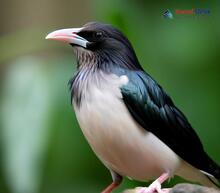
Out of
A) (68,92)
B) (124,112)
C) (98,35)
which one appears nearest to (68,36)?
(98,35)

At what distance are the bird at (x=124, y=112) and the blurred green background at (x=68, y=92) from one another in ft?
0.82

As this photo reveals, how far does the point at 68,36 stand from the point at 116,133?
1.23 feet

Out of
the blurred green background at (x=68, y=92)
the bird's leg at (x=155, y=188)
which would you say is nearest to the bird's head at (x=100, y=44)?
the blurred green background at (x=68, y=92)

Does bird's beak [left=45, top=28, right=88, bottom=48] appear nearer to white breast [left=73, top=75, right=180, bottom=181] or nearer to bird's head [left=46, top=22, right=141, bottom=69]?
bird's head [left=46, top=22, right=141, bottom=69]

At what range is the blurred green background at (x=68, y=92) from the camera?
2881 mm

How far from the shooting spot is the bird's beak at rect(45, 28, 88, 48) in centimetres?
253

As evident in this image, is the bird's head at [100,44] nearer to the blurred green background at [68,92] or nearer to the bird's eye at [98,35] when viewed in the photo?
the bird's eye at [98,35]

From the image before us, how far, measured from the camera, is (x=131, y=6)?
3.19 metres

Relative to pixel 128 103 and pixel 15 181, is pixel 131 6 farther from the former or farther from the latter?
pixel 15 181

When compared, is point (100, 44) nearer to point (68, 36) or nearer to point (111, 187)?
point (68, 36)

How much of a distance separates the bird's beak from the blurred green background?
15.0 inches

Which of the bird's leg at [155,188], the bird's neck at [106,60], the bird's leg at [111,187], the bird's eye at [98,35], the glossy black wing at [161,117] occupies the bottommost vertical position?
the bird's leg at [111,187]

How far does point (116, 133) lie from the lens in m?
2.60

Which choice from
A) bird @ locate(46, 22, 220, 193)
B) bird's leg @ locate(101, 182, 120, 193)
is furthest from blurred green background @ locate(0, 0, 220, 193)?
bird @ locate(46, 22, 220, 193)
